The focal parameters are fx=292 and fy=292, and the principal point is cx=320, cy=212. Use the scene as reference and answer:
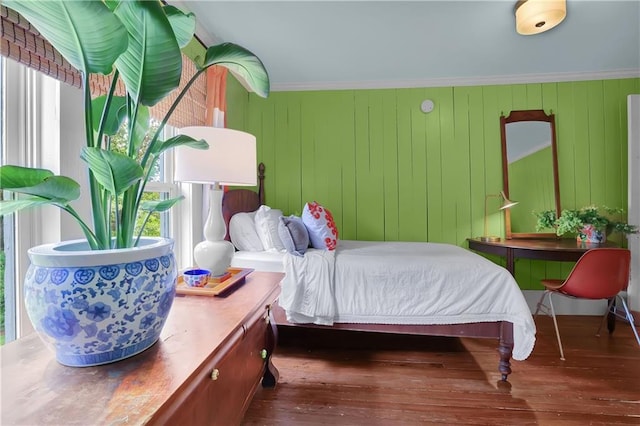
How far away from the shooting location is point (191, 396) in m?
0.70

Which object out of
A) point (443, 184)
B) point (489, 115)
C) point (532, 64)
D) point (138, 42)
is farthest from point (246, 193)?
point (532, 64)

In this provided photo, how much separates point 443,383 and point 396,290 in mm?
605

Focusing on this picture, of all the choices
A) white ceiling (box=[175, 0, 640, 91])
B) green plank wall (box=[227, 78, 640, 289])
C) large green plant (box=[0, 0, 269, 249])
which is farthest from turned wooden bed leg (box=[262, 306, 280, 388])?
white ceiling (box=[175, 0, 640, 91])

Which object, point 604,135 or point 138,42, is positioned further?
point 604,135

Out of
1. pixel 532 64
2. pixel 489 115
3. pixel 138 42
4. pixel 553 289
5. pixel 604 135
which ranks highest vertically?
pixel 532 64

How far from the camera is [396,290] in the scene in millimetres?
1916

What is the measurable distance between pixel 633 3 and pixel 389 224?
2.40m

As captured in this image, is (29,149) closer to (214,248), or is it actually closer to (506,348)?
(214,248)

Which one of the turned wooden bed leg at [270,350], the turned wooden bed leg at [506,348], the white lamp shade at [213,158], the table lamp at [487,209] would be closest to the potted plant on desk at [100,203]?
the white lamp shade at [213,158]

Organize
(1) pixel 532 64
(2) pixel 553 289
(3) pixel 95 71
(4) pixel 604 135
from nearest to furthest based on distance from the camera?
1. (3) pixel 95 71
2. (2) pixel 553 289
3. (1) pixel 532 64
4. (4) pixel 604 135

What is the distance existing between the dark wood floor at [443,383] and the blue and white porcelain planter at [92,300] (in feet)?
3.78

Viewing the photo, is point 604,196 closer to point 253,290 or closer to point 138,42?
point 253,290

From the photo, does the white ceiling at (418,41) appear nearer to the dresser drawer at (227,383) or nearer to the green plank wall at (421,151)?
the green plank wall at (421,151)

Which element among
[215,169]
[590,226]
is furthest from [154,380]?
[590,226]
